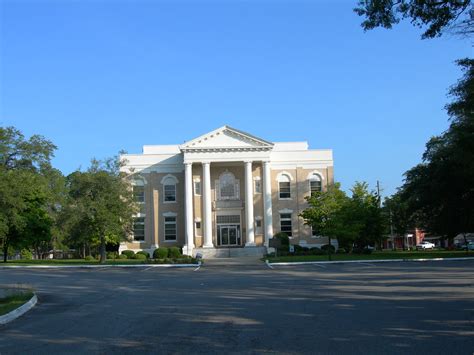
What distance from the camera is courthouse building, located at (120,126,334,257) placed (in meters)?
56.5

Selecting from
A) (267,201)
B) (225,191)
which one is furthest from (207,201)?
(267,201)

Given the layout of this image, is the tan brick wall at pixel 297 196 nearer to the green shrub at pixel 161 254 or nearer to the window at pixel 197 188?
the window at pixel 197 188

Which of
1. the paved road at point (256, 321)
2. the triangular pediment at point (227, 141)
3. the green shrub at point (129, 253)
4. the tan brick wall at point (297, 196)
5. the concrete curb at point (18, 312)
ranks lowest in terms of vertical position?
the paved road at point (256, 321)

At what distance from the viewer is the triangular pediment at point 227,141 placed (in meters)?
56.4

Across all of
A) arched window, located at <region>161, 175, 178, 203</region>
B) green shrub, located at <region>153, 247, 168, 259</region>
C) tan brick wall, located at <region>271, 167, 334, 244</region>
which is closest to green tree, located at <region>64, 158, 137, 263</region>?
green shrub, located at <region>153, 247, 168, 259</region>

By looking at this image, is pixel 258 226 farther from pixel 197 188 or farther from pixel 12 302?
pixel 12 302

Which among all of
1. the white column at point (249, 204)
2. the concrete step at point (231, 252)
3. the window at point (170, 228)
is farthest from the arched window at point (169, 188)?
the white column at point (249, 204)

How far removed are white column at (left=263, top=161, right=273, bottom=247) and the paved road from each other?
37.5m

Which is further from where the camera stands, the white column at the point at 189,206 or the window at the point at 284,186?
the window at the point at 284,186

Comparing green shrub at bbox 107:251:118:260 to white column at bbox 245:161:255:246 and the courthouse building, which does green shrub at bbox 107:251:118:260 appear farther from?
white column at bbox 245:161:255:246

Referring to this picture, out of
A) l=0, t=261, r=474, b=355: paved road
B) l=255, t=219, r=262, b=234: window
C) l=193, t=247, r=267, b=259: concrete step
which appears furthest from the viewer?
l=255, t=219, r=262, b=234: window

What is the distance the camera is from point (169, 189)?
198 ft

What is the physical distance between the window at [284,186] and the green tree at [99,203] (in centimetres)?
2006

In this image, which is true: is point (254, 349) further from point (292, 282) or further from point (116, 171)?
point (116, 171)
